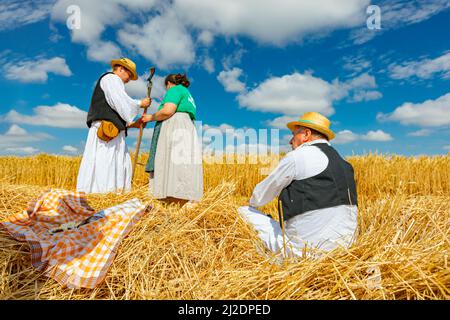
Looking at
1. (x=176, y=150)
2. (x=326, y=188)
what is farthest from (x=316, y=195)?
(x=176, y=150)

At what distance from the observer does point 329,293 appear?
4.79 ft

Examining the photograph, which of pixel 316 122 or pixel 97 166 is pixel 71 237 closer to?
pixel 316 122

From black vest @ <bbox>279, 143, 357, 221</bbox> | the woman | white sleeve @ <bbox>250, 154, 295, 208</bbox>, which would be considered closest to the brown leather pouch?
the woman

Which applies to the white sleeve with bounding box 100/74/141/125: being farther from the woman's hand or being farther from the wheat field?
the wheat field

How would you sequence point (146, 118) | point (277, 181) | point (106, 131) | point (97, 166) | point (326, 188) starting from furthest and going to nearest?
1. point (146, 118)
2. point (97, 166)
3. point (106, 131)
4. point (277, 181)
5. point (326, 188)

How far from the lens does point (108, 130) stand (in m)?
3.71

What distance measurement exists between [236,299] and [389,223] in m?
1.18

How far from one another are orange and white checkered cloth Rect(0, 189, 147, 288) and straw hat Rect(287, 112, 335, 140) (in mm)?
1240

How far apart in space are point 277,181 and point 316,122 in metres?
0.49

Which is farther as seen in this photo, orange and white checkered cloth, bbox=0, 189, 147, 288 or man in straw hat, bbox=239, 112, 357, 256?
man in straw hat, bbox=239, 112, 357, 256

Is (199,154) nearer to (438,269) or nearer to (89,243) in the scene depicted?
(89,243)

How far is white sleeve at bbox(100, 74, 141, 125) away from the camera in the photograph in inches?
147

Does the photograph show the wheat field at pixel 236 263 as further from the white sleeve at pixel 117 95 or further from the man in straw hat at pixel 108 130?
the white sleeve at pixel 117 95
